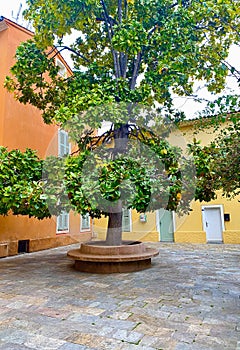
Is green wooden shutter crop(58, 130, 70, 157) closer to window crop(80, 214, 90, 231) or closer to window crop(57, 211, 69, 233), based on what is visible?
window crop(57, 211, 69, 233)

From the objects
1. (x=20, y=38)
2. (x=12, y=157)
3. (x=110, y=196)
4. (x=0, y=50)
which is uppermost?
(x=20, y=38)

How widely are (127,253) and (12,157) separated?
2970 millimetres

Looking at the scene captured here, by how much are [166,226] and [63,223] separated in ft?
13.8

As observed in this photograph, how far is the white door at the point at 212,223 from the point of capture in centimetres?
996

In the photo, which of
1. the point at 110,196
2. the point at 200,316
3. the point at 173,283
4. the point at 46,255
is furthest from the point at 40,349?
the point at 46,255

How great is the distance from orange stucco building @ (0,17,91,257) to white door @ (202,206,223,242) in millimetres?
5504

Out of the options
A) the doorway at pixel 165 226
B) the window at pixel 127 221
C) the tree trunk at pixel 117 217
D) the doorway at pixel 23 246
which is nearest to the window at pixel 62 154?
the doorway at pixel 23 246

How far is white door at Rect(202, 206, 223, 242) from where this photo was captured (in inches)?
392

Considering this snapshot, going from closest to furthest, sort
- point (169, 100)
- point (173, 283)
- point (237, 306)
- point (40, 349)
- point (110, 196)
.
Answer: point (40, 349) < point (237, 306) < point (110, 196) < point (173, 283) < point (169, 100)

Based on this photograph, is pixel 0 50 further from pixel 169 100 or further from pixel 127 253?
pixel 127 253

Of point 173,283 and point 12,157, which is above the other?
point 12,157

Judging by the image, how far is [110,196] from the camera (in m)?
4.22

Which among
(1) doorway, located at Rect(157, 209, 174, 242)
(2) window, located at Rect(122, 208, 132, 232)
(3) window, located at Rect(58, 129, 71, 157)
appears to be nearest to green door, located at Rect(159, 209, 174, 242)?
(1) doorway, located at Rect(157, 209, 174, 242)

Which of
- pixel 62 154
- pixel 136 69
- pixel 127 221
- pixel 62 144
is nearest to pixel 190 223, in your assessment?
pixel 127 221
